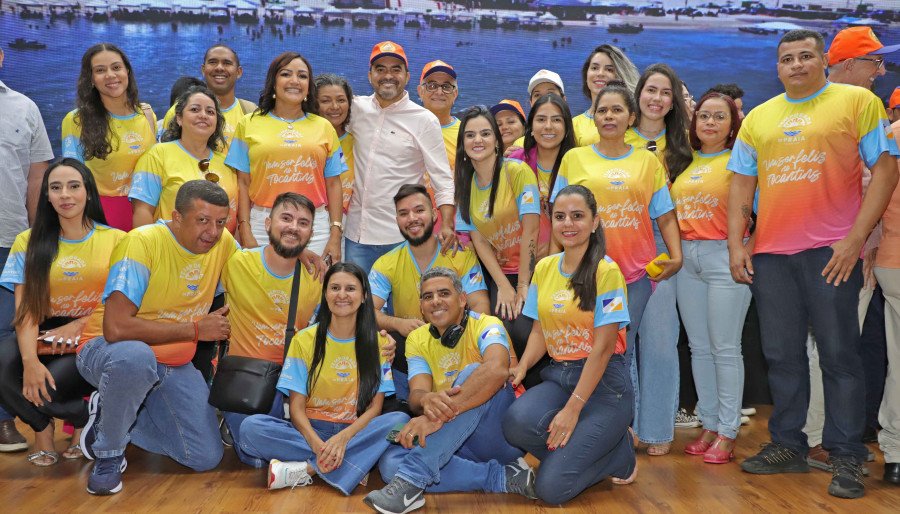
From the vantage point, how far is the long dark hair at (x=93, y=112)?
159 inches

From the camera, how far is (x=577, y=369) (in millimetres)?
3377

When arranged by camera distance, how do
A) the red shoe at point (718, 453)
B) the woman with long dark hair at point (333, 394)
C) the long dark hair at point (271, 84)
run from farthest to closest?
the long dark hair at point (271, 84), the red shoe at point (718, 453), the woman with long dark hair at point (333, 394)

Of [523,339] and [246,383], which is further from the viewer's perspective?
[523,339]

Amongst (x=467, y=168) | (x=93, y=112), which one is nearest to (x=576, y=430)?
(x=467, y=168)

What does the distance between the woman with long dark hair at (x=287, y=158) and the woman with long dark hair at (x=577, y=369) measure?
117 cm

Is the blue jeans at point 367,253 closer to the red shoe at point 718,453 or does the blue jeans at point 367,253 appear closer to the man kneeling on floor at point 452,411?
the man kneeling on floor at point 452,411

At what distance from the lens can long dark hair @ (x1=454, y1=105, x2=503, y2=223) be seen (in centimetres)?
396

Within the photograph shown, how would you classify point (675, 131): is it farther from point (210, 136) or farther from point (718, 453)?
point (210, 136)

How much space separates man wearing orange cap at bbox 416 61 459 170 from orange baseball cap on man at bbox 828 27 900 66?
6.16 ft

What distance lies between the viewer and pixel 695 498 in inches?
128

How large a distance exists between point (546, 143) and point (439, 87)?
88 centimetres

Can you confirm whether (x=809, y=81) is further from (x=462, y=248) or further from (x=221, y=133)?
(x=221, y=133)

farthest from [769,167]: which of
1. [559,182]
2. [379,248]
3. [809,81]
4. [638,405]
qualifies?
[379,248]

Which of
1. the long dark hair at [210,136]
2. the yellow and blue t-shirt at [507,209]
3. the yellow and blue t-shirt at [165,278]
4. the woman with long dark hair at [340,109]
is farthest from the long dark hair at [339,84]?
the yellow and blue t-shirt at [165,278]
